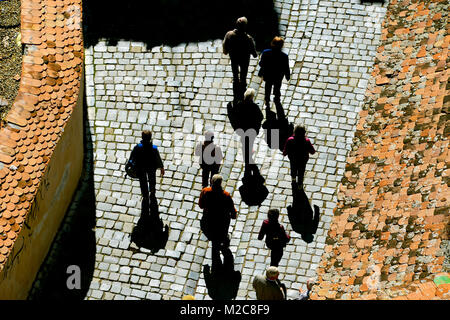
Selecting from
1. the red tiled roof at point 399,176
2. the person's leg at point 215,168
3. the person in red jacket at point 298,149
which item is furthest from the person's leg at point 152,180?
the red tiled roof at point 399,176

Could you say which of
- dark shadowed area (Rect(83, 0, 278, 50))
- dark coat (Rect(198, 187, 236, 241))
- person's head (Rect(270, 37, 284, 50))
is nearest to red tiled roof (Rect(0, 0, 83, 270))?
dark shadowed area (Rect(83, 0, 278, 50))

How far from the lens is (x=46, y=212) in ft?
54.4

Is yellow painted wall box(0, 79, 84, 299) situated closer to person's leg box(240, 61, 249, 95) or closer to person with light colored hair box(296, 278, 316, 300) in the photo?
person's leg box(240, 61, 249, 95)

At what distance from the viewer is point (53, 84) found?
55.2ft

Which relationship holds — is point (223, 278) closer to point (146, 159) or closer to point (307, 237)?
point (307, 237)

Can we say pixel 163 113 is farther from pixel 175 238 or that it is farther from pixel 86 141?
pixel 175 238

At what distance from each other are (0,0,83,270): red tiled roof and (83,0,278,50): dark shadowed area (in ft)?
8.23

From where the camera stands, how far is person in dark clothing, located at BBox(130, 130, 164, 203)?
54.8ft

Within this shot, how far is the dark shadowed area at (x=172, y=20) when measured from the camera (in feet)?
67.2

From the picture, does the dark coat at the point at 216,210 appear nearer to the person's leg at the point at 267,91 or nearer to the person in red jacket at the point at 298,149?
the person in red jacket at the point at 298,149

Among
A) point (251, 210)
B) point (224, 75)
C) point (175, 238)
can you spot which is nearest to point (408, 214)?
point (251, 210)

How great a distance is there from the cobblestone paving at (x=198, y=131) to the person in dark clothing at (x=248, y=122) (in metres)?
0.16
